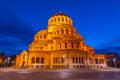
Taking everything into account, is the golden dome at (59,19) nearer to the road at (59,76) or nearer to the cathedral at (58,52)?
the cathedral at (58,52)

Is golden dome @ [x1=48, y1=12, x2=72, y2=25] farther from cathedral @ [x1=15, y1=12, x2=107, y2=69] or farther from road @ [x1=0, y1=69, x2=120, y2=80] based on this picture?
road @ [x1=0, y1=69, x2=120, y2=80]

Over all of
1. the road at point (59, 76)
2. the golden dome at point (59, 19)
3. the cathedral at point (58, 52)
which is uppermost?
the golden dome at point (59, 19)

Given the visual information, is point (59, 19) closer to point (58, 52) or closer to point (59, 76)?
point (58, 52)

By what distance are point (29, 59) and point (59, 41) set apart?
11604 mm

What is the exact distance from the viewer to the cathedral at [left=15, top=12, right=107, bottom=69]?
147ft

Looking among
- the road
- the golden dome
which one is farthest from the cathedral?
the road

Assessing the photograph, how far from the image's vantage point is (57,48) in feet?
159

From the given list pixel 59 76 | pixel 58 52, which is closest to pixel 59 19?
pixel 58 52

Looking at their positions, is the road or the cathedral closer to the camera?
the road

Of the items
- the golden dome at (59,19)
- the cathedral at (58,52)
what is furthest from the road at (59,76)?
the golden dome at (59,19)

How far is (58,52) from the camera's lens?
4553 cm

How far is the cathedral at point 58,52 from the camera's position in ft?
147

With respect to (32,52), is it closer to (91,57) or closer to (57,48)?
(57,48)

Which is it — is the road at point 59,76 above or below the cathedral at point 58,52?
below
